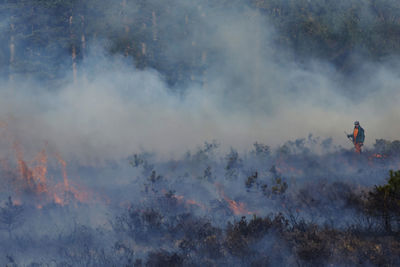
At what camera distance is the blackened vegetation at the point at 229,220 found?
679 centimetres

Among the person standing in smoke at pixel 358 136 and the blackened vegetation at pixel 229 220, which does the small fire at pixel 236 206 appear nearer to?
the blackened vegetation at pixel 229 220

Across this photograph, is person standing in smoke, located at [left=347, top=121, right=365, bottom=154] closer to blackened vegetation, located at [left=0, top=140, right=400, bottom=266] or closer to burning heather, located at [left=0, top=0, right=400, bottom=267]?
burning heather, located at [left=0, top=0, right=400, bottom=267]

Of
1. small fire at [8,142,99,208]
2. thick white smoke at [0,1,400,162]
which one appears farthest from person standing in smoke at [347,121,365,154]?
small fire at [8,142,99,208]

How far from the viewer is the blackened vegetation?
267 inches

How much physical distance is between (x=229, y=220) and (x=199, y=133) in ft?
18.5

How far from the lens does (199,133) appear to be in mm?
13844

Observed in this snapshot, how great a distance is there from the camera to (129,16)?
18266 mm

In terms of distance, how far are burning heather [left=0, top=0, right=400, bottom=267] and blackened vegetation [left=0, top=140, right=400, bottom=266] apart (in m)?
0.04

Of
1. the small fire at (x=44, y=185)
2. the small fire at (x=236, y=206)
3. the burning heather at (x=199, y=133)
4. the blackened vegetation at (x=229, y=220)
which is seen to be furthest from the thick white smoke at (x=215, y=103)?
the small fire at (x=236, y=206)

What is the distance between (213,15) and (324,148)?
950 cm

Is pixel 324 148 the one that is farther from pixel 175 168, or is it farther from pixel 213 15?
pixel 213 15

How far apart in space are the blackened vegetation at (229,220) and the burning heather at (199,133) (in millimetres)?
42

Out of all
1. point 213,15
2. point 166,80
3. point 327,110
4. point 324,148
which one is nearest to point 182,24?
point 213,15

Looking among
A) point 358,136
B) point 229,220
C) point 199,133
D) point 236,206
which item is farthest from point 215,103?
point 229,220
